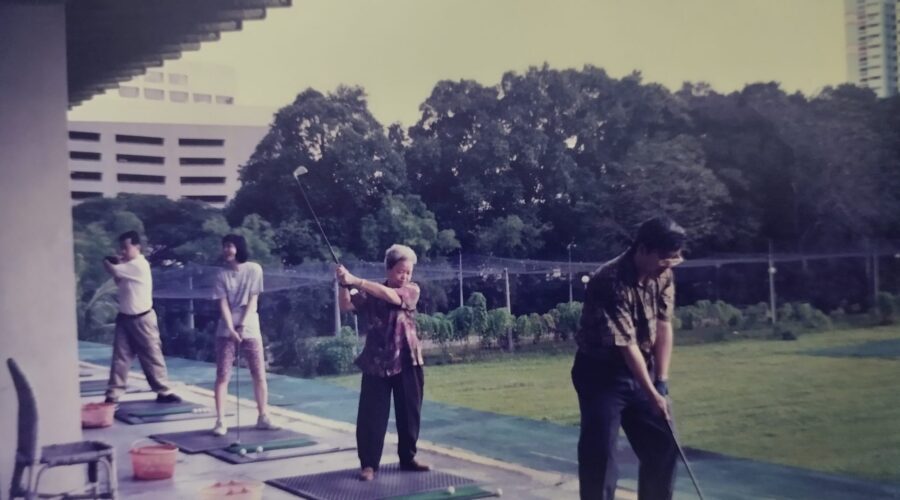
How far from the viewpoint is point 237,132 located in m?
7.65

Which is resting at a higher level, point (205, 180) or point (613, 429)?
point (205, 180)

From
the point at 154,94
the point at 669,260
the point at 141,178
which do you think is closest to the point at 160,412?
the point at 141,178

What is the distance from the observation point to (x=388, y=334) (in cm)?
473

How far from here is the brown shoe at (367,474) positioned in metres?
4.79

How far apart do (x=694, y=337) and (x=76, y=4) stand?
4.00m

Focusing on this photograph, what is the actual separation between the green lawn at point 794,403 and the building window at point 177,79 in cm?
389

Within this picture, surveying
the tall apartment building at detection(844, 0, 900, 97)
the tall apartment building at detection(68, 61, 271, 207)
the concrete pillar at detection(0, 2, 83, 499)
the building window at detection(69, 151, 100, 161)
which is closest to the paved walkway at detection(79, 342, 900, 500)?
the tall apartment building at detection(68, 61, 271, 207)

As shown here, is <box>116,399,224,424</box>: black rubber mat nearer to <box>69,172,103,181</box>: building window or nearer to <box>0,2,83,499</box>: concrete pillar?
<box>69,172,103,181</box>: building window

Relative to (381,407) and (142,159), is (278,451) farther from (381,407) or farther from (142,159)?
(142,159)

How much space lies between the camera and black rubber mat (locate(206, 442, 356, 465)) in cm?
539

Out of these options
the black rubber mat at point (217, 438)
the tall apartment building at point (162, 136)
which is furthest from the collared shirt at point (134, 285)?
the black rubber mat at point (217, 438)

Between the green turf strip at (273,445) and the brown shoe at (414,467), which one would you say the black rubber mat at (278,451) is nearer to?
the green turf strip at (273,445)

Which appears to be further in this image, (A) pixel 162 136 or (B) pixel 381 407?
(A) pixel 162 136

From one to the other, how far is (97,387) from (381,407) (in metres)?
4.74
